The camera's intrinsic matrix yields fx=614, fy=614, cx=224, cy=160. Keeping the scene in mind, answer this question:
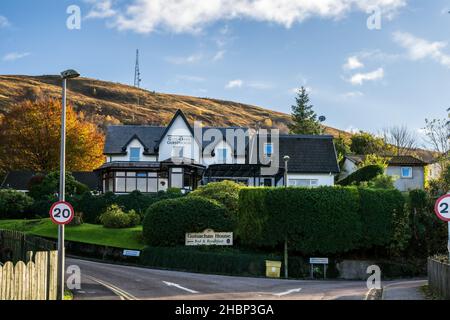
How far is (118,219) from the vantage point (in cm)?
4656

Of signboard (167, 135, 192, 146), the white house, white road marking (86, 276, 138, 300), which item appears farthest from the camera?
signboard (167, 135, 192, 146)

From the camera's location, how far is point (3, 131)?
84312mm

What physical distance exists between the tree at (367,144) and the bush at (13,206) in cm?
5632

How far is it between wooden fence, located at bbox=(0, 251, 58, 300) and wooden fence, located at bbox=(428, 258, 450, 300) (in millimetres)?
12900

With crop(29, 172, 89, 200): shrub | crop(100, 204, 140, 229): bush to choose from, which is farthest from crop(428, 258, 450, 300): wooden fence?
crop(29, 172, 89, 200): shrub

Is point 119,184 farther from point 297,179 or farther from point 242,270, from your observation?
point 242,270

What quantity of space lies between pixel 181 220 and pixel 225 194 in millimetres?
4563

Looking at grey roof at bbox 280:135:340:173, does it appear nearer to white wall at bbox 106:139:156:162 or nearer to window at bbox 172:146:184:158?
window at bbox 172:146:184:158

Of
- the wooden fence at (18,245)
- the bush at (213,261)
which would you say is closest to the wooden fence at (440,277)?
the bush at (213,261)

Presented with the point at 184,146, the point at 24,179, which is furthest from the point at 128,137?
the point at 24,179

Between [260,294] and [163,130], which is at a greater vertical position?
[163,130]

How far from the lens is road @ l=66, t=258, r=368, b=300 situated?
23.0 metres

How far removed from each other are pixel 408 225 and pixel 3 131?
62530 millimetres
